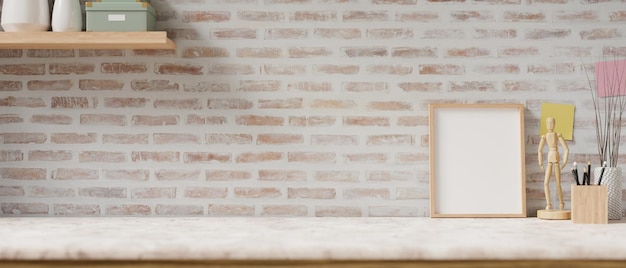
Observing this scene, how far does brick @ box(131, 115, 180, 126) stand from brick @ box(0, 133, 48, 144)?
12.8 inches

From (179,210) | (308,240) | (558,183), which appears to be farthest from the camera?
(179,210)

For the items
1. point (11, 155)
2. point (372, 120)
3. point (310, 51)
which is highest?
point (310, 51)

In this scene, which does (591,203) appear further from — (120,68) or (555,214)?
(120,68)

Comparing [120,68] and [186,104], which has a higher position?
[120,68]

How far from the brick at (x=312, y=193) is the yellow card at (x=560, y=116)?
2.52 ft

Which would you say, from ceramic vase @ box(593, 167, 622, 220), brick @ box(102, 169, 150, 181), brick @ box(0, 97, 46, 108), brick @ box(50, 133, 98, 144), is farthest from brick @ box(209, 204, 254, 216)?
ceramic vase @ box(593, 167, 622, 220)

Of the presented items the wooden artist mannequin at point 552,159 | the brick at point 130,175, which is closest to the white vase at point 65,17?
the brick at point 130,175

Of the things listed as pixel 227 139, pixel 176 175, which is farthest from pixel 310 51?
pixel 176 175

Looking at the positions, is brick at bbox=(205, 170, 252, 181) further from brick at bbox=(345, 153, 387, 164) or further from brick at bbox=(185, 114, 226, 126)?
brick at bbox=(345, 153, 387, 164)

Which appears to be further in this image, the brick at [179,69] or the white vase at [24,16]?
the brick at [179,69]

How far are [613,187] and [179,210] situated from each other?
1.48 meters

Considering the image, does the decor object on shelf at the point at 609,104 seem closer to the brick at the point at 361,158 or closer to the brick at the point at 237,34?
the brick at the point at 361,158

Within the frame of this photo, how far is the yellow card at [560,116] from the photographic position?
2475 mm

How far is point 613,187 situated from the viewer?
233 cm
